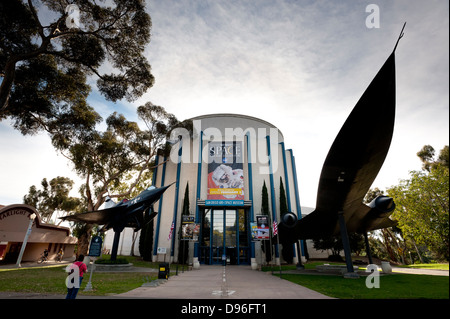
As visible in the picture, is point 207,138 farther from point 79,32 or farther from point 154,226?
point 79,32

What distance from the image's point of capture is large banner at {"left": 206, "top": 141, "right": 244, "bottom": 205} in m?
28.5

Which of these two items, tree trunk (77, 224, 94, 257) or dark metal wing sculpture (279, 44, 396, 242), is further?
tree trunk (77, 224, 94, 257)

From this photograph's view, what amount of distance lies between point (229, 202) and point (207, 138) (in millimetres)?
11391

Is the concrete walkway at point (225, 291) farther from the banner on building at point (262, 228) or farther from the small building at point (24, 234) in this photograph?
the small building at point (24, 234)

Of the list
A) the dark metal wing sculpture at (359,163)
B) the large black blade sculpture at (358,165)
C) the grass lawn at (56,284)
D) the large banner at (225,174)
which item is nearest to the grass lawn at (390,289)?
the large black blade sculpture at (358,165)

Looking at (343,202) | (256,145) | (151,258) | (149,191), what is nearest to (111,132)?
(149,191)

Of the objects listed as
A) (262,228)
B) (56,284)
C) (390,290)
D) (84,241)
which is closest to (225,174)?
(262,228)

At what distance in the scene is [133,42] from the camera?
41.6ft

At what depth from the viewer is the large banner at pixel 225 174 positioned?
28.5 m

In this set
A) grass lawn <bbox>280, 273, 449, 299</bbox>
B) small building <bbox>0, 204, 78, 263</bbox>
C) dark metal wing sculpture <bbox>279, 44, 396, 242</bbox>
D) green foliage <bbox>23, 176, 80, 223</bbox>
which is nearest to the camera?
dark metal wing sculpture <bbox>279, 44, 396, 242</bbox>

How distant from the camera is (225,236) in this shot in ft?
90.3

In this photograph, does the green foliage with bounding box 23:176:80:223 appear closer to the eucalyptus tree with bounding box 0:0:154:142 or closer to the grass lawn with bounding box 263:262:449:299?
the eucalyptus tree with bounding box 0:0:154:142

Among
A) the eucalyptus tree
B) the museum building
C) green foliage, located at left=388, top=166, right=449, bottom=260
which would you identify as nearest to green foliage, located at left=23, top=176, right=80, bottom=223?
the museum building
